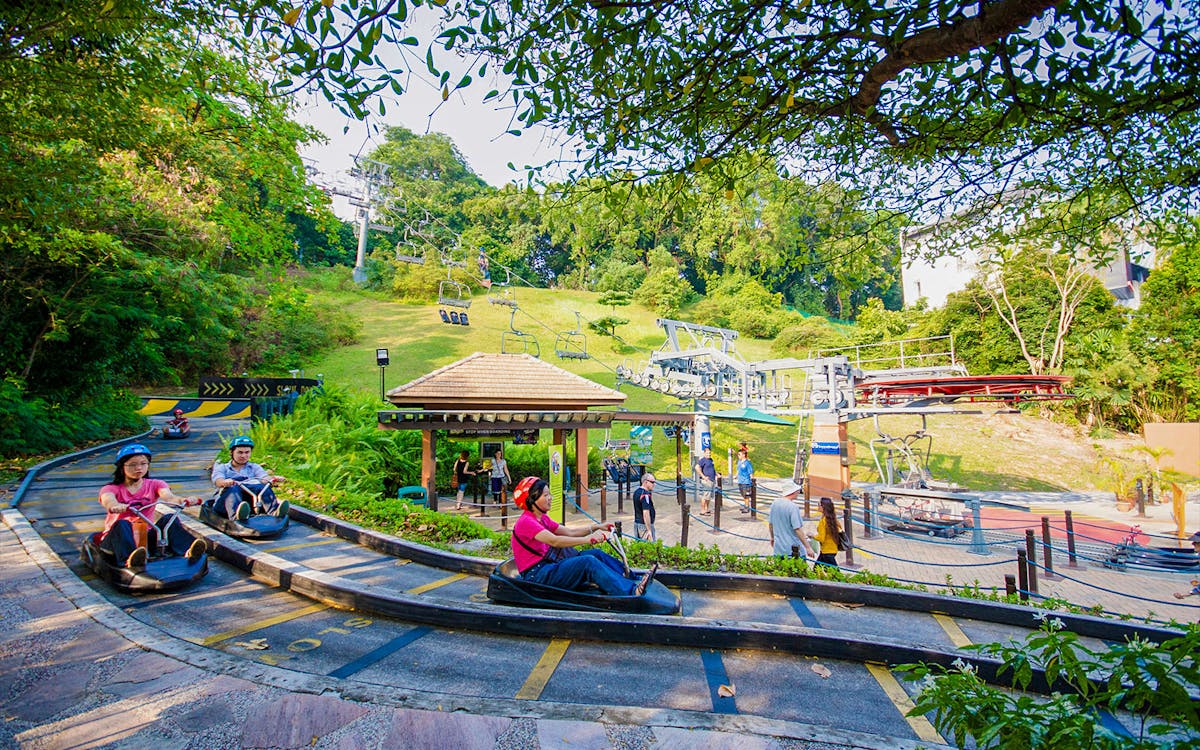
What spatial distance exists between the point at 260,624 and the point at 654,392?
27032 millimetres

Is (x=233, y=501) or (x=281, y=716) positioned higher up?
(x=233, y=501)

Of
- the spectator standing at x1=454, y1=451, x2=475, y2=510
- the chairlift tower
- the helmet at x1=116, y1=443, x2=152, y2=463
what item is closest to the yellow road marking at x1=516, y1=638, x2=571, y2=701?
the helmet at x1=116, y1=443, x2=152, y2=463

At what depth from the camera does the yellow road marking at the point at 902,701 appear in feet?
11.5

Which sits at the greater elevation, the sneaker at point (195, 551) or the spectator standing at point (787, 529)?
the sneaker at point (195, 551)

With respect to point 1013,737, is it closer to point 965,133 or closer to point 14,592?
point 965,133

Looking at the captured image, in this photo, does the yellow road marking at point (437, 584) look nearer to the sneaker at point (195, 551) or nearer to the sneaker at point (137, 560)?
the sneaker at point (195, 551)

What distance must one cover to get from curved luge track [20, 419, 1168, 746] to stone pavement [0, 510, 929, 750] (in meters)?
0.22

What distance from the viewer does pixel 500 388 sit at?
14.4m

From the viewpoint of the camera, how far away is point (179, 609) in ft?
17.6

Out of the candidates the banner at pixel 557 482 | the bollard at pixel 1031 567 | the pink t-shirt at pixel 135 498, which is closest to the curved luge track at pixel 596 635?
the pink t-shirt at pixel 135 498

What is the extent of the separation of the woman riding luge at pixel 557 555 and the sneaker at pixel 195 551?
3624mm

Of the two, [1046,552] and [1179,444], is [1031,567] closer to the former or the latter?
[1046,552]

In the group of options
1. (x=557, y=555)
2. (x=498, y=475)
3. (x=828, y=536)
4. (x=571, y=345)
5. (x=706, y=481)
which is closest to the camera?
(x=557, y=555)

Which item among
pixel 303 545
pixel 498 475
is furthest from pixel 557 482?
pixel 303 545
